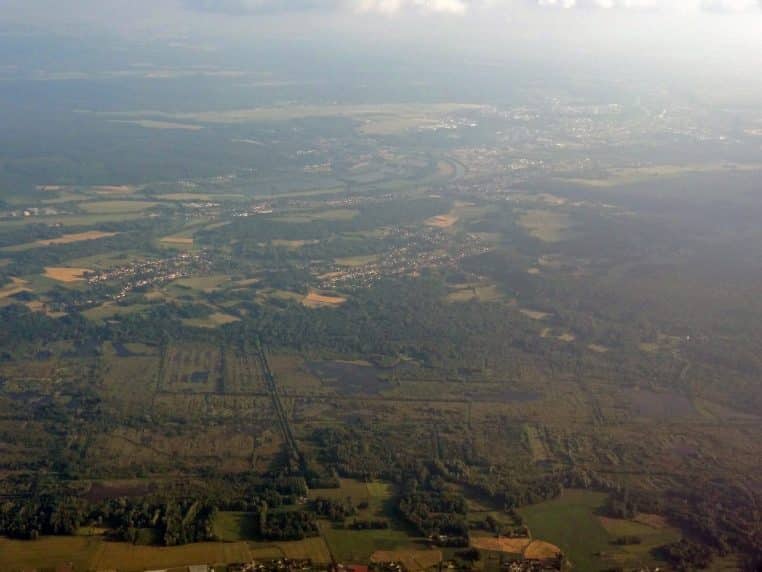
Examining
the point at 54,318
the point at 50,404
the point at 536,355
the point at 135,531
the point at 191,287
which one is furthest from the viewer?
the point at 191,287

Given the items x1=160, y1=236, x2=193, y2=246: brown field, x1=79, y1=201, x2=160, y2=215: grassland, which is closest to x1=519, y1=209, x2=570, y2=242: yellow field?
x1=160, y1=236, x2=193, y2=246: brown field

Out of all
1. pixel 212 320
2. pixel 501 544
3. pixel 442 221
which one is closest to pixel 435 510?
pixel 501 544

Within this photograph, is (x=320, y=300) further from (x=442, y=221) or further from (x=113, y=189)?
(x=113, y=189)

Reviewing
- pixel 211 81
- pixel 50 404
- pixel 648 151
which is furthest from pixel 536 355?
pixel 211 81

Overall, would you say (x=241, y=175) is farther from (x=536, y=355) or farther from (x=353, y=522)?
(x=353, y=522)

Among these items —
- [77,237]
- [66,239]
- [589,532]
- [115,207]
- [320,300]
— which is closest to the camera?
[589,532]

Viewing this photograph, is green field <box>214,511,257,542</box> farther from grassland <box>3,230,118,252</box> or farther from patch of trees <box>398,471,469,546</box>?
grassland <box>3,230,118,252</box>
